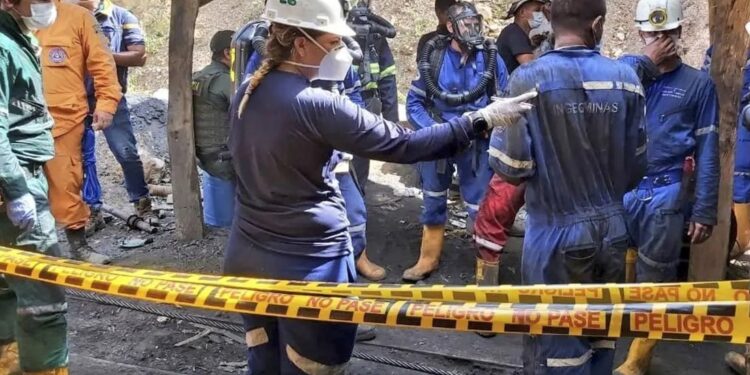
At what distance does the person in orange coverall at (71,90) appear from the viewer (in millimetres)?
5875

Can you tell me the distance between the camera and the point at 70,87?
19.7ft

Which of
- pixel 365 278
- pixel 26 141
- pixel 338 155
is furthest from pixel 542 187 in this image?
pixel 365 278

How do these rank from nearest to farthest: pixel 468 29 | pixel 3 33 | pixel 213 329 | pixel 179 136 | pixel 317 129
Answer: pixel 317 129, pixel 3 33, pixel 213 329, pixel 468 29, pixel 179 136

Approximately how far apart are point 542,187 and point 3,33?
2576 millimetres

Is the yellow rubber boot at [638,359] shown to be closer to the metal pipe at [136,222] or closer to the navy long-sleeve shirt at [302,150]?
Answer: the navy long-sleeve shirt at [302,150]

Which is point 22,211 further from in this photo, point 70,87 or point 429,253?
point 429,253

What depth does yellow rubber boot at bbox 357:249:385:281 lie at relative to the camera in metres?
5.92

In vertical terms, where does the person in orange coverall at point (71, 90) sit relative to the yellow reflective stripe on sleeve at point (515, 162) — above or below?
below

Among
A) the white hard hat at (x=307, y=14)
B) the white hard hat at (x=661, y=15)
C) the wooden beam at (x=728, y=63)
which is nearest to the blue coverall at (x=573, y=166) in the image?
the white hard hat at (x=307, y=14)

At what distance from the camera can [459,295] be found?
118 inches

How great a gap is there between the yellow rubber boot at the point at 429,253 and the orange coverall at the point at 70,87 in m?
2.62

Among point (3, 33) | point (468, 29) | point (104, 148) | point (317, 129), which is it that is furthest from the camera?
point (104, 148)

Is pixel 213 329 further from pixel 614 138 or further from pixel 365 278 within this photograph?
pixel 614 138

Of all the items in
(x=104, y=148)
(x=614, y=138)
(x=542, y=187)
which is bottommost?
(x=104, y=148)
